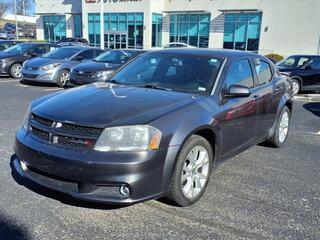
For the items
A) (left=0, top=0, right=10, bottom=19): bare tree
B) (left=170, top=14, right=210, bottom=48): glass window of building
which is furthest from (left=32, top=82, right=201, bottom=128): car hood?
(left=0, top=0, right=10, bottom=19): bare tree

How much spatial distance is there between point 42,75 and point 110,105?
1014 cm

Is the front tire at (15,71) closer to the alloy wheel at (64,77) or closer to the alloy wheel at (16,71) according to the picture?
the alloy wheel at (16,71)

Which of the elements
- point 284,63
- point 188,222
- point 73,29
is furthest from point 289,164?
point 73,29

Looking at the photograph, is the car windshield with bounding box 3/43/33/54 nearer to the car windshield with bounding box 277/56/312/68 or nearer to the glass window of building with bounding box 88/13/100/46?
the car windshield with bounding box 277/56/312/68

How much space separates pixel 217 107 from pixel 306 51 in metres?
31.4

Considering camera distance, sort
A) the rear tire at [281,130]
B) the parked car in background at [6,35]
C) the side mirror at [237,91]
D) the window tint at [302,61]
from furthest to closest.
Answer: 1. the parked car in background at [6,35]
2. the window tint at [302,61]
3. the rear tire at [281,130]
4. the side mirror at [237,91]

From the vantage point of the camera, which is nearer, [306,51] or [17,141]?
[17,141]

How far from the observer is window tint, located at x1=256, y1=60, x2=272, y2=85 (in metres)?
5.57

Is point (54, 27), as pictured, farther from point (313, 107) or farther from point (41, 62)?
point (313, 107)

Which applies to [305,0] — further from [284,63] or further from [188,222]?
[188,222]

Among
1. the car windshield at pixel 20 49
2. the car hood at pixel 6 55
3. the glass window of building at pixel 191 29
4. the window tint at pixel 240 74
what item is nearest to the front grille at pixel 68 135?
the window tint at pixel 240 74

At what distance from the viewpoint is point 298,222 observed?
3.75 m

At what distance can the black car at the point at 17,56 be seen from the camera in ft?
50.4

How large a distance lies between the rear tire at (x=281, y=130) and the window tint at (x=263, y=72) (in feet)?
2.24
